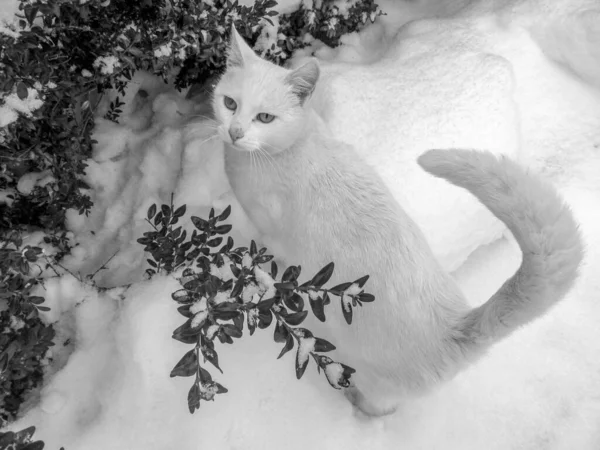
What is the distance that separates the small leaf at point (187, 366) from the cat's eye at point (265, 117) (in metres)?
0.72

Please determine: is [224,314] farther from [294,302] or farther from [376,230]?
[376,230]

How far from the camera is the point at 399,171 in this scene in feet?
5.25

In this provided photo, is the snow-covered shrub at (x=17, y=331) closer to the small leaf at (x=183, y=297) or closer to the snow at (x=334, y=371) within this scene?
the small leaf at (x=183, y=297)

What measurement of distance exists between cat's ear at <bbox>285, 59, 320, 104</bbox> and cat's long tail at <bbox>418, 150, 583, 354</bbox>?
55cm

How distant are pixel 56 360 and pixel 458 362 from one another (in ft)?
4.49

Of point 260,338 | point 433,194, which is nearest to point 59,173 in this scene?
point 260,338

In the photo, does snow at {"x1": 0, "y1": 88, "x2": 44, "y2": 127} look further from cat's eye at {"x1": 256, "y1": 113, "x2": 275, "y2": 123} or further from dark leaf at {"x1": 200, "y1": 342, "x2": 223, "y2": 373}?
dark leaf at {"x1": 200, "y1": 342, "x2": 223, "y2": 373}

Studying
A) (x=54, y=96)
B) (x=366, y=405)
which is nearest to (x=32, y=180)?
(x=54, y=96)

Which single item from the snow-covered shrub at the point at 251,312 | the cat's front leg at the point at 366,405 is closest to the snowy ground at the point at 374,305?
the cat's front leg at the point at 366,405

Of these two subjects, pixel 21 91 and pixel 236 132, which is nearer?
pixel 21 91

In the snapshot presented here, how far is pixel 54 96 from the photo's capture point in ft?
4.10

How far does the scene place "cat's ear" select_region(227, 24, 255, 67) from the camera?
130 cm

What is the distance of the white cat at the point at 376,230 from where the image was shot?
2.72 feet

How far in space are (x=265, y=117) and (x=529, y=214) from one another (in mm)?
794
